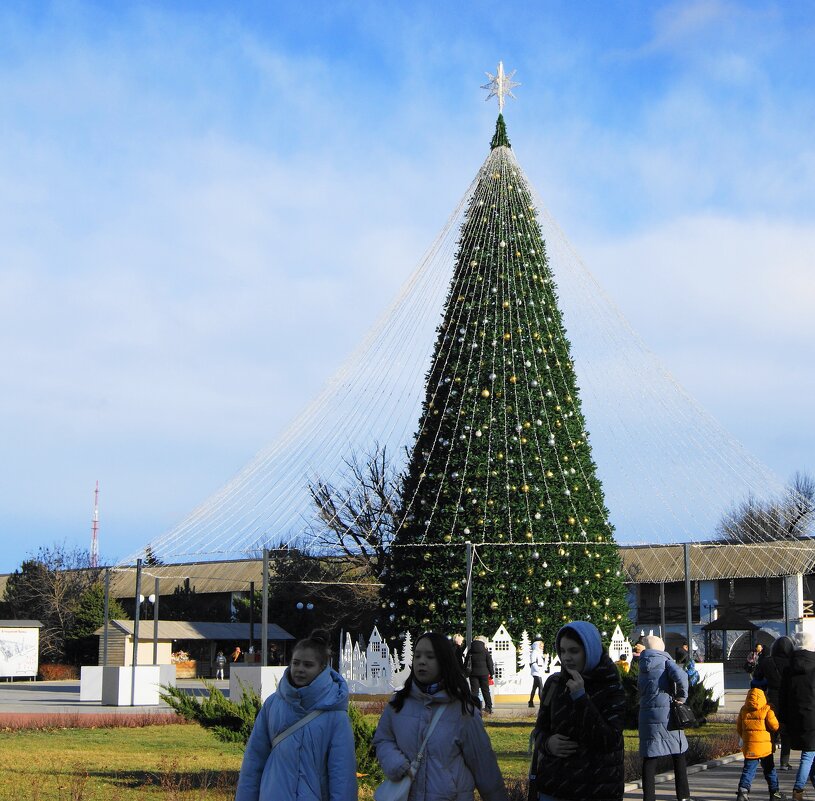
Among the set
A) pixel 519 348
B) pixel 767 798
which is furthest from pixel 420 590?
pixel 767 798

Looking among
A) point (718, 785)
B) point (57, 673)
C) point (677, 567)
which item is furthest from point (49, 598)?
point (718, 785)

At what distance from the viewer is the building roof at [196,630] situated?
48.6 meters

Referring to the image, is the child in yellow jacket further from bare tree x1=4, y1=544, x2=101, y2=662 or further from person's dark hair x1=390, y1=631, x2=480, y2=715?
bare tree x1=4, y1=544, x2=101, y2=662

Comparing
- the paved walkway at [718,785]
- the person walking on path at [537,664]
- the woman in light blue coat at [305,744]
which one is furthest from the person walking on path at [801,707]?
the person walking on path at [537,664]

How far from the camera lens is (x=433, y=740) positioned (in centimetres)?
544

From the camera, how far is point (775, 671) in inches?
464

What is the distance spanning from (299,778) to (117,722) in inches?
598

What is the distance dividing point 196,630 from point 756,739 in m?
45.3

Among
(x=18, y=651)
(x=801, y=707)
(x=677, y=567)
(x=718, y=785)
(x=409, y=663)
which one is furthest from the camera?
(x=677, y=567)

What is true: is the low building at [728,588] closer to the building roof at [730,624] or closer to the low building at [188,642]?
the building roof at [730,624]

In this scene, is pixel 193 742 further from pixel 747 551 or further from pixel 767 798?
pixel 747 551

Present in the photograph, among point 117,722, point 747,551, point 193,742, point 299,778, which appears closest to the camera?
point 299,778

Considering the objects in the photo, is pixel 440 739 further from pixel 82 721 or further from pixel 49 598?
pixel 49 598

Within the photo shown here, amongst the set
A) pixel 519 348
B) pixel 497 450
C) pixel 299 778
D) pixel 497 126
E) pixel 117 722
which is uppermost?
pixel 497 126
